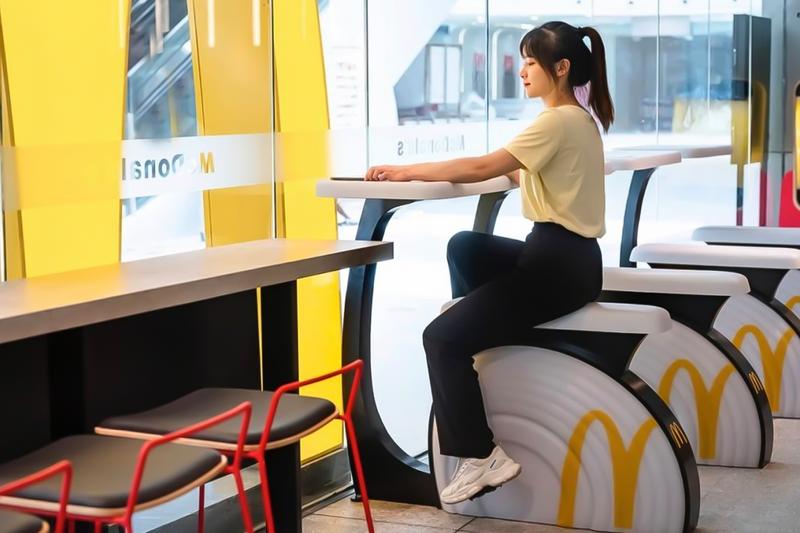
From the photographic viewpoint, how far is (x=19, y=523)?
7.20ft

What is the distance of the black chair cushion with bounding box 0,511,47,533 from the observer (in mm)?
2172

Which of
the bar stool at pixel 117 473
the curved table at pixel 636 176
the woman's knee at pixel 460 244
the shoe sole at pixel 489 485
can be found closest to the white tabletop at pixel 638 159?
the curved table at pixel 636 176

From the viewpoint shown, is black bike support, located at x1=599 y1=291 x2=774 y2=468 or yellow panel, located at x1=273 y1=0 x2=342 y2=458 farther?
black bike support, located at x1=599 y1=291 x2=774 y2=468

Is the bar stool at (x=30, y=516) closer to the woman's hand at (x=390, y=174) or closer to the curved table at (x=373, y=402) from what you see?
the woman's hand at (x=390, y=174)

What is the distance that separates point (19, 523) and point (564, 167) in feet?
6.95

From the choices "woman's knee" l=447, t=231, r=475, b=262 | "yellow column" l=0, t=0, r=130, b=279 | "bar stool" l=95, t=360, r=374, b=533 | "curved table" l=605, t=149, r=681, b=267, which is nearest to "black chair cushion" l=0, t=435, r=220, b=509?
"bar stool" l=95, t=360, r=374, b=533

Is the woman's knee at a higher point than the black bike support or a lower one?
higher

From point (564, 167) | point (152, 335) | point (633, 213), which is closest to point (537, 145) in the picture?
point (564, 167)

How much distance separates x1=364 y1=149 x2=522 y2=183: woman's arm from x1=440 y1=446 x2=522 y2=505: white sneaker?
0.82 meters

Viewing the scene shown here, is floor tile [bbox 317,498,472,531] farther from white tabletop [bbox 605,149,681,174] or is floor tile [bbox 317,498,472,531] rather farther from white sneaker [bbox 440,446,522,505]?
white tabletop [bbox 605,149,681,174]

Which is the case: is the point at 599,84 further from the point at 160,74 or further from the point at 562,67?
the point at 160,74

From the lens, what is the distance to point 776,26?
868cm

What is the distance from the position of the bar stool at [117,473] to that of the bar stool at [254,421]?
0.06 metres

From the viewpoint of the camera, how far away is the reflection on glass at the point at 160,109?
360cm
